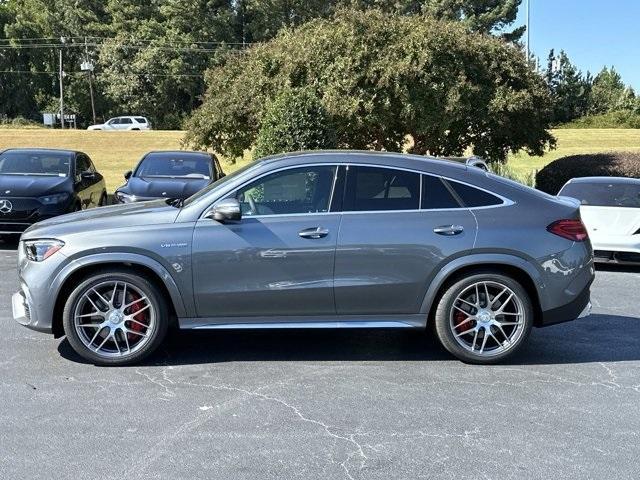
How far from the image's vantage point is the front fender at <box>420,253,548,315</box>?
5246mm

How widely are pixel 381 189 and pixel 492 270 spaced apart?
1.09 m

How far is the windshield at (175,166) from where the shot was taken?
1299 cm

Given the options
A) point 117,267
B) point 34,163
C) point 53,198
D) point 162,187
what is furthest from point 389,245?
point 34,163

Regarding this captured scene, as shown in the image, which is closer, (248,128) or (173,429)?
(173,429)

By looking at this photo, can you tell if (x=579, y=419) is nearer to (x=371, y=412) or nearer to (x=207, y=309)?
(x=371, y=412)

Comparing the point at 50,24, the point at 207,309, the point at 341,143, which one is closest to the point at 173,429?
the point at 207,309

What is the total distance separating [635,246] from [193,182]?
24.5ft

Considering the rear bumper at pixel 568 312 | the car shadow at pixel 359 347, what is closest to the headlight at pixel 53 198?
the car shadow at pixel 359 347

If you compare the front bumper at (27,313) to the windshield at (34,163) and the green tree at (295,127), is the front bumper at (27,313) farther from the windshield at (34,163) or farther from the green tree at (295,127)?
the green tree at (295,127)

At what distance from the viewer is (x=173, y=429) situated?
411 cm

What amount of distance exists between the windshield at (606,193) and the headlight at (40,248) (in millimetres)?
8423

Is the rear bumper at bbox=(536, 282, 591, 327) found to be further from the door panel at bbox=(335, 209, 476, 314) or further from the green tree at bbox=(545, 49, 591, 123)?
the green tree at bbox=(545, 49, 591, 123)

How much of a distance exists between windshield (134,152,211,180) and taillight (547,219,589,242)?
8.55 m

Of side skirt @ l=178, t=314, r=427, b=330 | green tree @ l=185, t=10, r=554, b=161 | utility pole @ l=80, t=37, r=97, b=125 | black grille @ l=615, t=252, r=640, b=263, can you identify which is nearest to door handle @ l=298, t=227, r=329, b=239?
side skirt @ l=178, t=314, r=427, b=330
